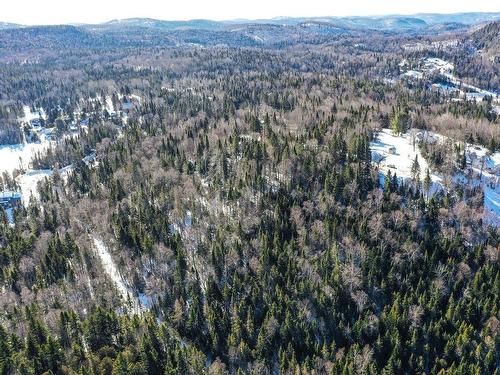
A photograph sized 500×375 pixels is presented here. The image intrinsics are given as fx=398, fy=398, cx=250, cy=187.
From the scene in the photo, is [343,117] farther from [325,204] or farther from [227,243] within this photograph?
Answer: [227,243]

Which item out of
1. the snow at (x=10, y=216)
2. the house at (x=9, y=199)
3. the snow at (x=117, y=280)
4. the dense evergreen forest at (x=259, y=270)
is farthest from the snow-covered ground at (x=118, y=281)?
the house at (x=9, y=199)

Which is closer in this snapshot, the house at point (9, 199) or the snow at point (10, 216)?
the snow at point (10, 216)

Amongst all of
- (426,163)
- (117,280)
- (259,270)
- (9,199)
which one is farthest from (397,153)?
(9,199)

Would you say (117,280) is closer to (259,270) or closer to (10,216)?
(259,270)

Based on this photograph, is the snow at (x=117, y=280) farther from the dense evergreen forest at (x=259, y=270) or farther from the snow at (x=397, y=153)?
the snow at (x=397, y=153)

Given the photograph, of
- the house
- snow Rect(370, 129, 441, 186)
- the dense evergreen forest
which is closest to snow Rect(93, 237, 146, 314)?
the dense evergreen forest

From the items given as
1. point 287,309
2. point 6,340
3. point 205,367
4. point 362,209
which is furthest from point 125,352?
point 362,209
